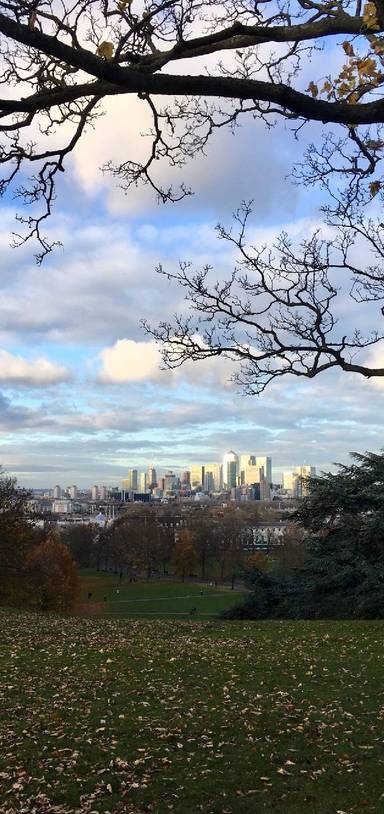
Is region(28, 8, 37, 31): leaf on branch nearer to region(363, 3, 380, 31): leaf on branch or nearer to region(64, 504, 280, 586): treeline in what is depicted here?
region(363, 3, 380, 31): leaf on branch

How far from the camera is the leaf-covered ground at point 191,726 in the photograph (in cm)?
470

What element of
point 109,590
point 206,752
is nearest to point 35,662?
point 206,752

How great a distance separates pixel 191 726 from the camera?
624 centimetres

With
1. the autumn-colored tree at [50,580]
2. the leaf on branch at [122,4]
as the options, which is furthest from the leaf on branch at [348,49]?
the autumn-colored tree at [50,580]

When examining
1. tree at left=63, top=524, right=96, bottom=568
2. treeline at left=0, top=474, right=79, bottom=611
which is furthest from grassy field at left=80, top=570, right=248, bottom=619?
tree at left=63, top=524, right=96, bottom=568

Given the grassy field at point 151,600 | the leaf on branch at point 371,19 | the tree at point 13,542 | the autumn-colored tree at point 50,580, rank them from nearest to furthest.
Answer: the leaf on branch at point 371,19 < the tree at point 13,542 < the autumn-colored tree at point 50,580 < the grassy field at point 151,600

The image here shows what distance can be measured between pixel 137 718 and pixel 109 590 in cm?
5676

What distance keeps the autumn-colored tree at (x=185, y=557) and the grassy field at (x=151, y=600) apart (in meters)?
4.74

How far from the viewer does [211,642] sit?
1130 centimetres

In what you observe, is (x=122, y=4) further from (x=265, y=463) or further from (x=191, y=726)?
(x=265, y=463)

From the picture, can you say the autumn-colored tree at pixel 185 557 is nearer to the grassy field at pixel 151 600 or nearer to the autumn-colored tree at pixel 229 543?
the autumn-colored tree at pixel 229 543

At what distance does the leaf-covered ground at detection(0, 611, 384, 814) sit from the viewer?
4703 mm

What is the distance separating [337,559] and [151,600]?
34666 mm

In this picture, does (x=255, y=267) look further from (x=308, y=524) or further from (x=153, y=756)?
(x=308, y=524)
